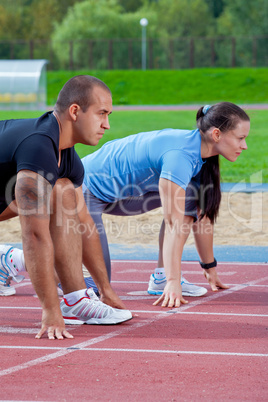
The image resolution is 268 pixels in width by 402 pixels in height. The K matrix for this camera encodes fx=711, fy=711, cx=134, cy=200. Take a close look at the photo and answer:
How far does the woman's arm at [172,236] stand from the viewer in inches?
188

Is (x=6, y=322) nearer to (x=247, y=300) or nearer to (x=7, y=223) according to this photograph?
(x=247, y=300)

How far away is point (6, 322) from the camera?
14.8 ft

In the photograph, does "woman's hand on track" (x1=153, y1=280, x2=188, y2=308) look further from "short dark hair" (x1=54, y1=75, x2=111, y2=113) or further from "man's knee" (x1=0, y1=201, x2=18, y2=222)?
"short dark hair" (x1=54, y1=75, x2=111, y2=113)

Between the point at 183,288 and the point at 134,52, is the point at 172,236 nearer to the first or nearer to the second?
the point at 183,288

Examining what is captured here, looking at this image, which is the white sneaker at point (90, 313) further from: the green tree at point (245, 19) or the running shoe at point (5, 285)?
the green tree at point (245, 19)

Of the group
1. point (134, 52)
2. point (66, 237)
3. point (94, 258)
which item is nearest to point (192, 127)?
point (94, 258)

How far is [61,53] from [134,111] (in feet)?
67.3

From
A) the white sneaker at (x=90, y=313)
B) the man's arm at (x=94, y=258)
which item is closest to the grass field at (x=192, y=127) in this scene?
the man's arm at (x=94, y=258)

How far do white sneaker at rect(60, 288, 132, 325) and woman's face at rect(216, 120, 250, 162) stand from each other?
4.41ft

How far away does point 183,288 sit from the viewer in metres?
5.33

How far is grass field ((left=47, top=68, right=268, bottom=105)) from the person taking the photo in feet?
112

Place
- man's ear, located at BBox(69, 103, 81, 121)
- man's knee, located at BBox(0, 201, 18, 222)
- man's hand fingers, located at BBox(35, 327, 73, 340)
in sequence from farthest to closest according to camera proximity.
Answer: man's knee, located at BBox(0, 201, 18, 222), man's ear, located at BBox(69, 103, 81, 121), man's hand fingers, located at BBox(35, 327, 73, 340)

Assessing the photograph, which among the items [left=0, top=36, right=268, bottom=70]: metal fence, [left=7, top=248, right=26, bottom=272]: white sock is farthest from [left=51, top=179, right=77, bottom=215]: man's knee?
[left=0, top=36, right=268, bottom=70]: metal fence

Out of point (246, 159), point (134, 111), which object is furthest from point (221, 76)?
point (246, 159)
